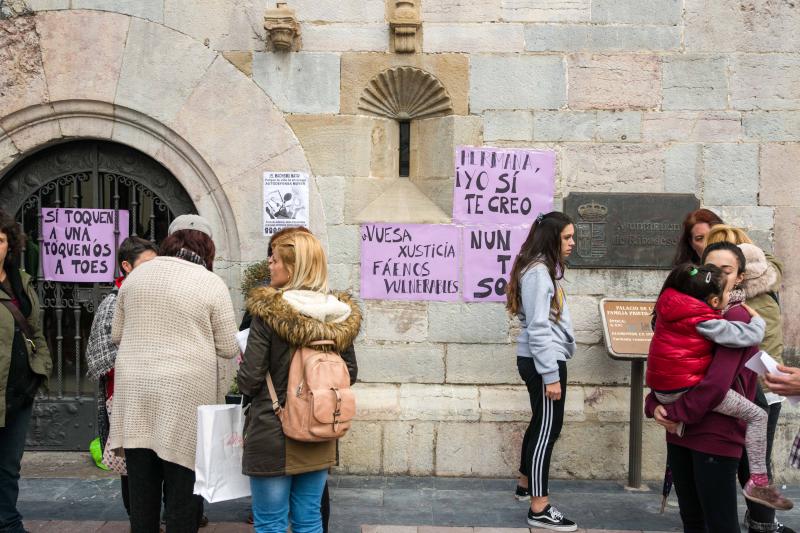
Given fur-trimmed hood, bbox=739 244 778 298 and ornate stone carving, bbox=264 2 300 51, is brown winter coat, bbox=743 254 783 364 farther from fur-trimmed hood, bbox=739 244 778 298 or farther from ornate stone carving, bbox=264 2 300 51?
ornate stone carving, bbox=264 2 300 51

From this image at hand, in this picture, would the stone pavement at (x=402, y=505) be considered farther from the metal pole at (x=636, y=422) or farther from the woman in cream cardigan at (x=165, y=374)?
the woman in cream cardigan at (x=165, y=374)

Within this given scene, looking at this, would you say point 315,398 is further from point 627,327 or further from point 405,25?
point 405,25

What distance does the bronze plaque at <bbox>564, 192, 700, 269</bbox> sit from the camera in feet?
18.9

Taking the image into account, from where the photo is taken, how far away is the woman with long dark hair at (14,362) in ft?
13.3

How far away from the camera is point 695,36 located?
18.8 ft

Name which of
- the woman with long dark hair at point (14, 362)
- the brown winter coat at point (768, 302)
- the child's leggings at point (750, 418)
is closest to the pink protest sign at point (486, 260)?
the brown winter coat at point (768, 302)

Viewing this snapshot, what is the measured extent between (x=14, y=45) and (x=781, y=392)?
5.54m

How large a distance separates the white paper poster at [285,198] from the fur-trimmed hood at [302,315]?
2.36 meters

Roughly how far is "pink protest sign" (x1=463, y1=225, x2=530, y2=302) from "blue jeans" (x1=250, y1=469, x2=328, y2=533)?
8.45 ft

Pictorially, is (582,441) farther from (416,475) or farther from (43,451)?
(43,451)

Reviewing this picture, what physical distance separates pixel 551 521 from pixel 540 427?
0.56 meters

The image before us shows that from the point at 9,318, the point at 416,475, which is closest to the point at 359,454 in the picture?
the point at 416,475

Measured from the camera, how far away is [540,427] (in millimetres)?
4672

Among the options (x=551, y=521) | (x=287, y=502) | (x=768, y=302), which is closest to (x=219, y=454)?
(x=287, y=502)
